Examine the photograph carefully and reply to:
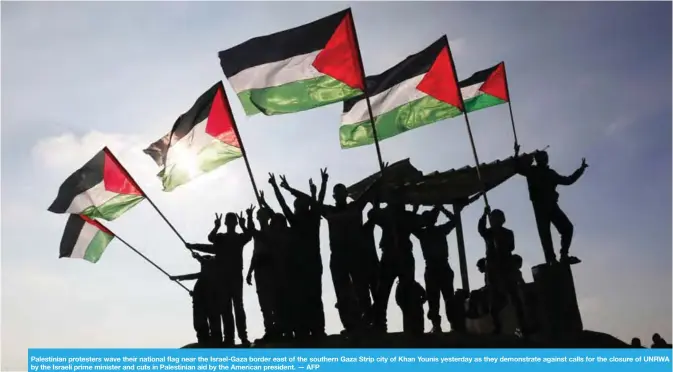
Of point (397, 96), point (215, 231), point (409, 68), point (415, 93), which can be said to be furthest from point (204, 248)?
point (409, 68)

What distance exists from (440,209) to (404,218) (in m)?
0.75

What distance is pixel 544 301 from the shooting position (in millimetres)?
9328

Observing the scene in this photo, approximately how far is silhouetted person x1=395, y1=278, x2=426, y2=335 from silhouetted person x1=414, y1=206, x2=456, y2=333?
0.38 m

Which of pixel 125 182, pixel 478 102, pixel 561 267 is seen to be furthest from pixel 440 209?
pixel 125 182

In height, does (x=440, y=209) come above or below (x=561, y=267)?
above

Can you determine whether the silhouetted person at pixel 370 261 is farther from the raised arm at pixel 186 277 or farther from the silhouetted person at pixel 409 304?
the raised arm at pixel 186 277

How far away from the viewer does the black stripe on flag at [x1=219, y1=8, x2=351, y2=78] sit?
36.8 ft

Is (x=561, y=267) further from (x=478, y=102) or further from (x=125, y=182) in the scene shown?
(x=125, y=182)

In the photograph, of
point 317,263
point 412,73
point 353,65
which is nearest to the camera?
point 317,263

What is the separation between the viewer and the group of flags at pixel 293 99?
439 inches

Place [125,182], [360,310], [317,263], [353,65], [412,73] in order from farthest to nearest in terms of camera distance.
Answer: [125,182] < [412,73] < [353,65] < [317,263] < [360,310]

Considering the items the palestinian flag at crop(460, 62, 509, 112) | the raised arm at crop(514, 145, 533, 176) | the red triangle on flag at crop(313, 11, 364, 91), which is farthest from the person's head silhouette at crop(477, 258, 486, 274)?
the palestinian flag at crop(460, 62, 509, 112)

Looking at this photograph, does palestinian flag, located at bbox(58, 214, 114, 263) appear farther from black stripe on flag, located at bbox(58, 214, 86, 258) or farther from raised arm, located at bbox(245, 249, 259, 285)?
raised arm, located at bbox(245, 249, 259, 285)

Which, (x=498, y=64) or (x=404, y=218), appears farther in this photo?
(x=498, y=64)
